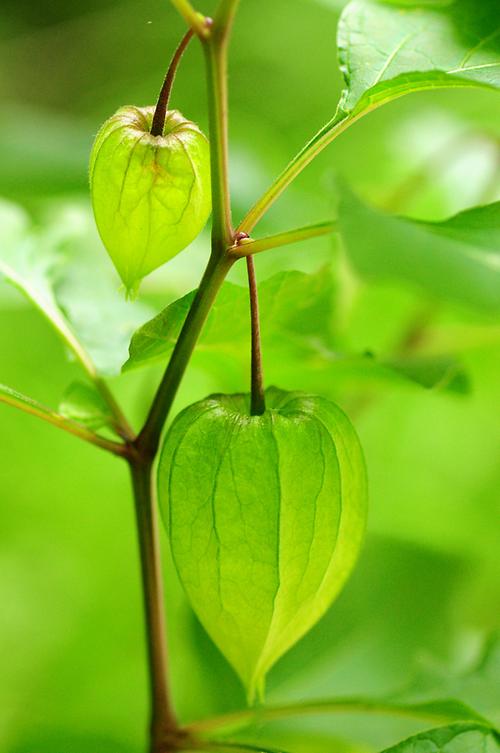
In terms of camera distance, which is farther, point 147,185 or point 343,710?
point 343,710

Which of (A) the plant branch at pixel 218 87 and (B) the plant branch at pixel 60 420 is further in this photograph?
(B) the plant branch at pixel 60 420

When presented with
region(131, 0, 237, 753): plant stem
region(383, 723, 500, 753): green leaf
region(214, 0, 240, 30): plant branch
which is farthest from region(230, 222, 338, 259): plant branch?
region(383, 723, 500, 753): green leaf

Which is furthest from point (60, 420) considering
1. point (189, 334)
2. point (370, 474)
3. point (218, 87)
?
point (370, 474)

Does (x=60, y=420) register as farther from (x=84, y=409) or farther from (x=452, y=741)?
(x=452, y=741)

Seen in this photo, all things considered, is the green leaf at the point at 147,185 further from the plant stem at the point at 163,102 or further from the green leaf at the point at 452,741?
the green leaf at the point at 452,741

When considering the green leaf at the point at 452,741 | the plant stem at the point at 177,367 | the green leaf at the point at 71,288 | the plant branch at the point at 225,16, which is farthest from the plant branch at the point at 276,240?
the green leaf at the point at 452,741

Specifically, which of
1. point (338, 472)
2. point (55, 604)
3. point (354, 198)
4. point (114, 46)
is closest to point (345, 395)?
point (55, 604)

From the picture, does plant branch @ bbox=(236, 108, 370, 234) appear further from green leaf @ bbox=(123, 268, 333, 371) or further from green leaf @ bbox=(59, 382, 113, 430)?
green leaf @ bbox=(59, 382, 113, 430)
